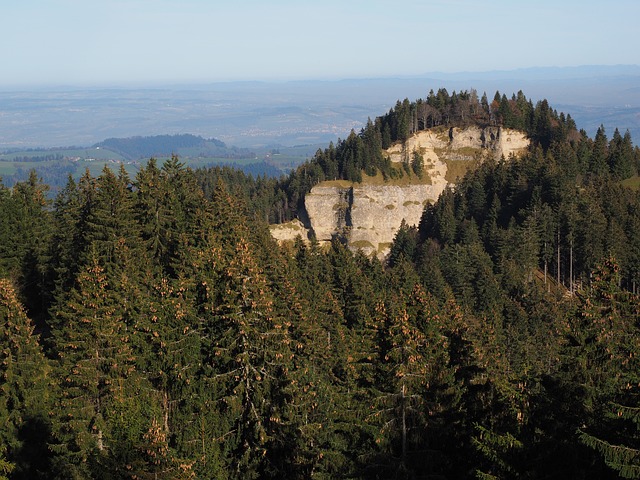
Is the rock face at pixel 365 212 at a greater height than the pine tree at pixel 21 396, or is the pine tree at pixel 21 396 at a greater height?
the pine tree at pixel 21 396

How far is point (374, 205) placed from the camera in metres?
101

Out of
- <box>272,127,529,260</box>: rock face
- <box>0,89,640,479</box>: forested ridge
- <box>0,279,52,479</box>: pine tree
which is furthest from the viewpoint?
<box>272,127,529,260</box>: rock face

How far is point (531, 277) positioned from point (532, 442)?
55.9 m

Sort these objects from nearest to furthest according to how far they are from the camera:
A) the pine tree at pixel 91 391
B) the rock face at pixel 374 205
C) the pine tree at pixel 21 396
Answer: the pine tree at pixel 91 391, the pine tree at pixel 21 396, the rock face at pixel 374 205

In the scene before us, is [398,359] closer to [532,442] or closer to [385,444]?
[385,444]

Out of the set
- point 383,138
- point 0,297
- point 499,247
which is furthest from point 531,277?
point 0,297

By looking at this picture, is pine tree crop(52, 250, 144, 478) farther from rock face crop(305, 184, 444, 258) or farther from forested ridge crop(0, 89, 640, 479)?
rock face crop(305, 184, 444, 258)

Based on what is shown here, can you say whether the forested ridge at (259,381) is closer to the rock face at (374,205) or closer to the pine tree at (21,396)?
the pine tree at (21,396)

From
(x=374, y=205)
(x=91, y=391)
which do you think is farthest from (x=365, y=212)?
(x=91, y=391)

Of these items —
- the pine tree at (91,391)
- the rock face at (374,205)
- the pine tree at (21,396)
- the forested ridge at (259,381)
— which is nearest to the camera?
A: the forested ridge at (259,381)

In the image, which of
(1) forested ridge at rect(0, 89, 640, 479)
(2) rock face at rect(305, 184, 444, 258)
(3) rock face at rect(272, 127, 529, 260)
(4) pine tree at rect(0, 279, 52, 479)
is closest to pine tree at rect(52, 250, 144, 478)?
(1) forested ridge at rect(0, 89, 640, 479)

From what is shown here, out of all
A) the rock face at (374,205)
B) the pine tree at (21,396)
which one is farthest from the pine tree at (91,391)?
the rock face at (374,205)

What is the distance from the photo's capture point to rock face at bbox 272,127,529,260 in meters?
101

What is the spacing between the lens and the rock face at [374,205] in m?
101
